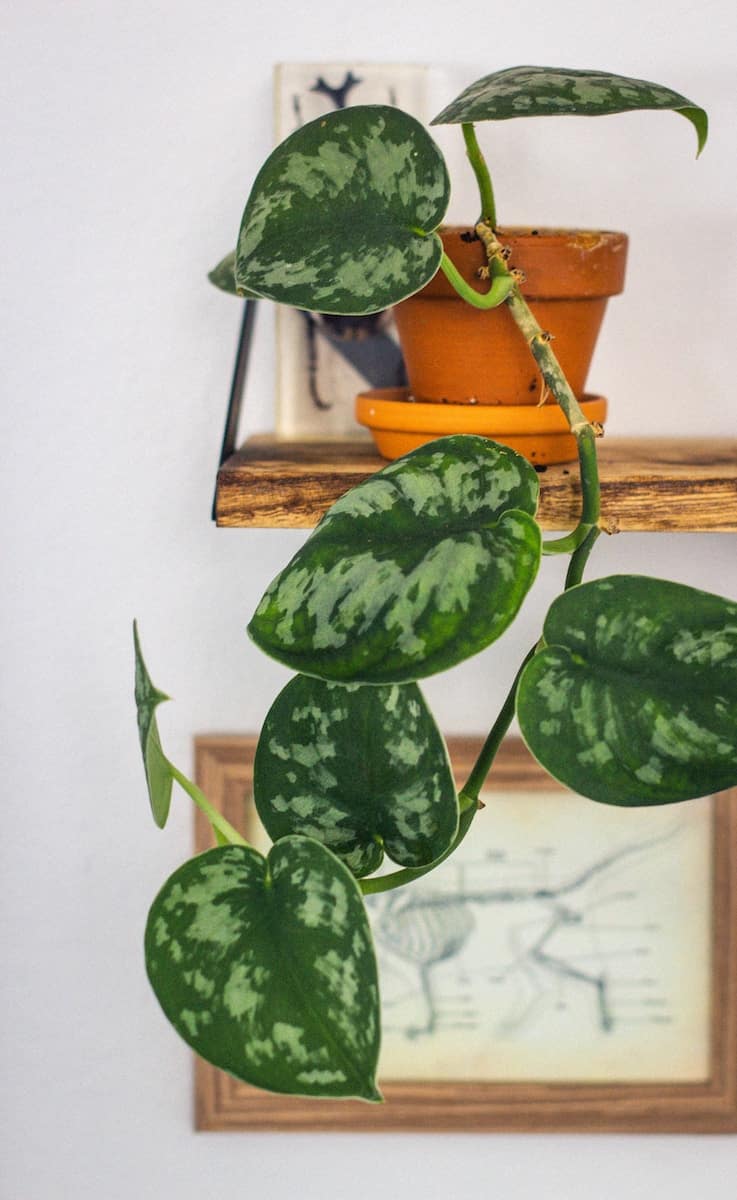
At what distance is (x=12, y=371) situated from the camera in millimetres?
946

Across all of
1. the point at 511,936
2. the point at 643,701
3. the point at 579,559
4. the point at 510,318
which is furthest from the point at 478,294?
the point at 511,936

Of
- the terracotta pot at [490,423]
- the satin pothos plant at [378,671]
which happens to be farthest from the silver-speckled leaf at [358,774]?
the terracotta pot at [490,423]

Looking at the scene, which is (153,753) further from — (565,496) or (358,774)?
(565,496)

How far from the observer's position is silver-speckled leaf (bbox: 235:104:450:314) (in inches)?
23.2

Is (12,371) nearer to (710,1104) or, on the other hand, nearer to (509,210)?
(509,210)

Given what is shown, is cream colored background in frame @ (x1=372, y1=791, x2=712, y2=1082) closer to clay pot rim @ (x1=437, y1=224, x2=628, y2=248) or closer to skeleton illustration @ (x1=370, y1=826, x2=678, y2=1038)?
skeleton illustration @ (x1=370, y1=826, x2=678, y2=1038)

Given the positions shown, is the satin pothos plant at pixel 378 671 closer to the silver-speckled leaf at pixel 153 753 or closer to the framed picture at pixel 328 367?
the silver-speckled leaf at pixel 153 753

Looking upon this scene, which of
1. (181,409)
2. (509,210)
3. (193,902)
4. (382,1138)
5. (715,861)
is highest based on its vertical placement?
(509,210)

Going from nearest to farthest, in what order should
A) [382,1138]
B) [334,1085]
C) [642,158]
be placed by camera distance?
[334,1085]
[642,158]
[382,1138]

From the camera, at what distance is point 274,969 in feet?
1.78

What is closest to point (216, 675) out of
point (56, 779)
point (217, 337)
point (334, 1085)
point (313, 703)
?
point (56, 779)

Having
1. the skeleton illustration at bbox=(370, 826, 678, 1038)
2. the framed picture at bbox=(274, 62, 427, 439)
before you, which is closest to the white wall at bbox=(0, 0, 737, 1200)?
the framed picture at bbox=(274, 62, 427, 439)

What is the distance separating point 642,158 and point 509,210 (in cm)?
12

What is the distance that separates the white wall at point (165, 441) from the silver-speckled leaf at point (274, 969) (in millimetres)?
418
